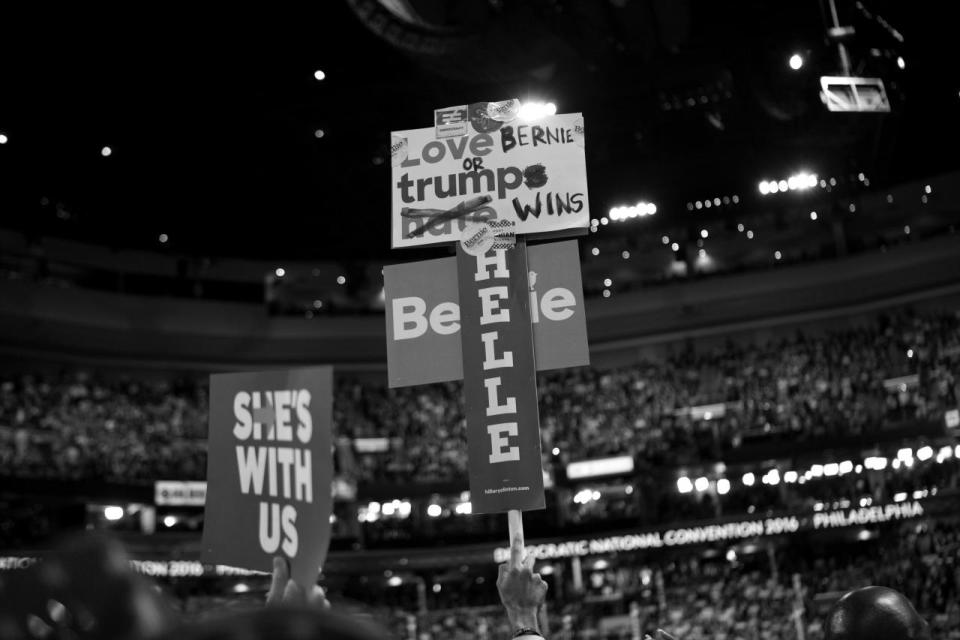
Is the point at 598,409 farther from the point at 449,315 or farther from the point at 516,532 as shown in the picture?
the point at 516,532

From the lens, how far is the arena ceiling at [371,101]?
63.0 ft

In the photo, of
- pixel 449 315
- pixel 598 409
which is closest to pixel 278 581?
pixel 449 315

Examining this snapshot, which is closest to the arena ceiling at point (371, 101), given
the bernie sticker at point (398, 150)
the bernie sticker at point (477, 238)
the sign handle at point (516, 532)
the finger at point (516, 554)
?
the bernie sticker at point (398, 150)

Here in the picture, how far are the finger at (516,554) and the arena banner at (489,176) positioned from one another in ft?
5.43

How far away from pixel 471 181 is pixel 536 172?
1.08ft

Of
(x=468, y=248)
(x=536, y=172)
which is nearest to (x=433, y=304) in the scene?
(x=468, y=248)

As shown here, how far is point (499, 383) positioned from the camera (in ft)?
16.6

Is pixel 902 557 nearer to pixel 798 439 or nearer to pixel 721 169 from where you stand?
pixel 798 439

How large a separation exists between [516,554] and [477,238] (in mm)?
1805

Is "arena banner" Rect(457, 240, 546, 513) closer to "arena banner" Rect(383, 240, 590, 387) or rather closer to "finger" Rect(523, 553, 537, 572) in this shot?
"arena banner" Rect(383, 240, 590, 387)

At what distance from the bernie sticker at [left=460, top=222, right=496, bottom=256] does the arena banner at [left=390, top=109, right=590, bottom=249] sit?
4cm

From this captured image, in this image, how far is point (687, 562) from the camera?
26188mm

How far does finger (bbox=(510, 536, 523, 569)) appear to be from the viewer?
3.88m

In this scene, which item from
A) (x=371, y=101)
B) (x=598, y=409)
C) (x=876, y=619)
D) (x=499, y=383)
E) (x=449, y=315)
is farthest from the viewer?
(x=598, y=409)
